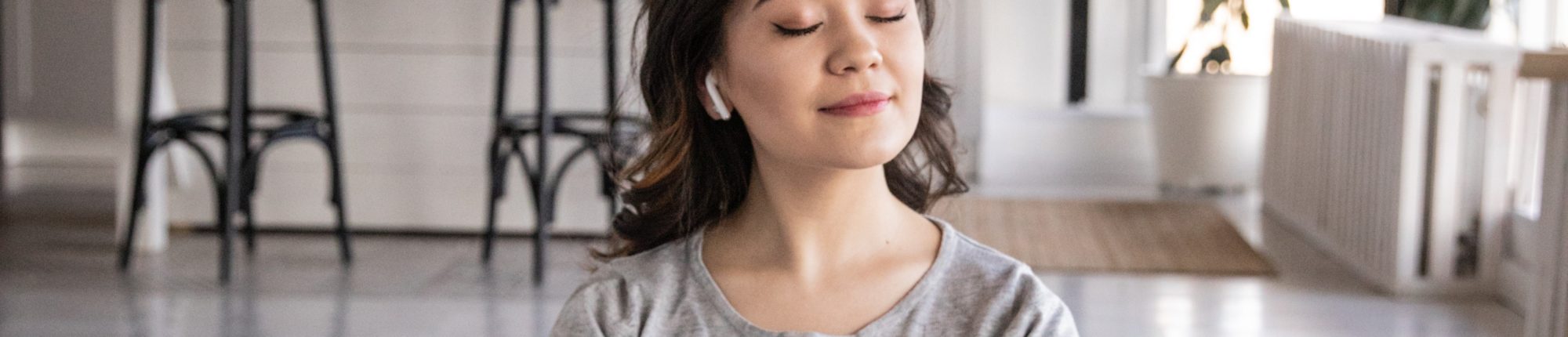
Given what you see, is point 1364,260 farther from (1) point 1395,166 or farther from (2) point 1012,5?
(2) point 1012,5

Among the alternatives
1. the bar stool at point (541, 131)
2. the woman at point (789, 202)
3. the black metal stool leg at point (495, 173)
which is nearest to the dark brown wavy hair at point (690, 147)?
the woman at point (789, 202)

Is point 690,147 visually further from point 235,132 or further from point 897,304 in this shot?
point 235,132

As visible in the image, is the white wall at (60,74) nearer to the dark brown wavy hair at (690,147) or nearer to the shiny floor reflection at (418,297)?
the shiny floor reflection at (418,297)

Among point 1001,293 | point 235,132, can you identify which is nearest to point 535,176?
point 235,132

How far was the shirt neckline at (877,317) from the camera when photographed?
96 centimetres

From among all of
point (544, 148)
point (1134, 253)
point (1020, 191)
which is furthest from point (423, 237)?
point (1020, 191)

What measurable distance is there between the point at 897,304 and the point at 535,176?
2.60 m

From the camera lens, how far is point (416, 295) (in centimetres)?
338

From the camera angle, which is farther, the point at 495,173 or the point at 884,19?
the point at 495,173

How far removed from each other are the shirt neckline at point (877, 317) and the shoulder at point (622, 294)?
0.01 metres

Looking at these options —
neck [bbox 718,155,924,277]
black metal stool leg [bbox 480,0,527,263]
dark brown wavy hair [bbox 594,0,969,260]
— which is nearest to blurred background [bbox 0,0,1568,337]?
black metal stool leg [bbox 480,0,527,263]

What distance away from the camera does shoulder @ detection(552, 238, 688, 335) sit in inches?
37.9

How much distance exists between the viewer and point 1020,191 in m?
5.48

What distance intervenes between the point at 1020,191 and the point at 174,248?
2.69m
